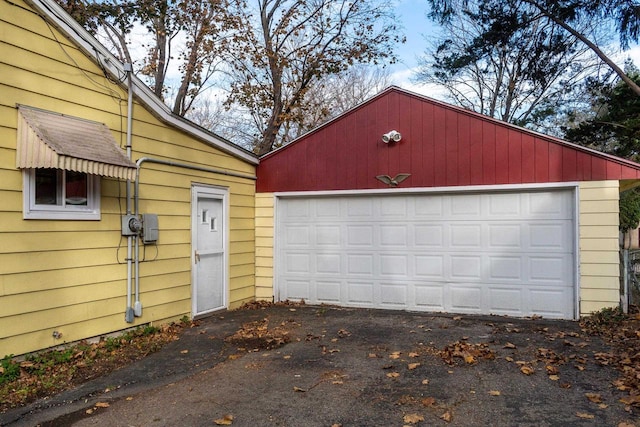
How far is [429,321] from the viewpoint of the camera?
7.04m

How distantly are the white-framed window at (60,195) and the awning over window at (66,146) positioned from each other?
0.98 ft

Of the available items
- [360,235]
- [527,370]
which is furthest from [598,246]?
[360,235]

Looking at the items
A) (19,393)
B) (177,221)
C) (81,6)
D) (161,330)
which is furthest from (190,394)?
(81,6)

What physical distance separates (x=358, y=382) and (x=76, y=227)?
3634mm

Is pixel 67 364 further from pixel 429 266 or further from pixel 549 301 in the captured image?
pixel 549 301

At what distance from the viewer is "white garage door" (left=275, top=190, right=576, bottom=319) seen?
7121mm

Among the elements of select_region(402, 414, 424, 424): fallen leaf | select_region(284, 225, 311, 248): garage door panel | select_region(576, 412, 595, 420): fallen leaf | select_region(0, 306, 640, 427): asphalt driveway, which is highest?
select_region(284, 225, 311, 248): garage door panel

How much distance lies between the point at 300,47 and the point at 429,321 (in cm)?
1214

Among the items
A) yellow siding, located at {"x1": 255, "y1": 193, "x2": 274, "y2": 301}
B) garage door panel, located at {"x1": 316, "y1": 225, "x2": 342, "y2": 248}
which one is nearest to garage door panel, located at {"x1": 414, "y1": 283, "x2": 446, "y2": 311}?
garage door panel, located at {"x1": 316, "y1": 225, "x2": 342, "y2": 248}

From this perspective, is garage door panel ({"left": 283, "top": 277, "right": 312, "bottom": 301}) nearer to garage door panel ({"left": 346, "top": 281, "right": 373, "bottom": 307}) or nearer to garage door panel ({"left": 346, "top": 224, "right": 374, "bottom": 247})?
garage door panel ({"left": 346, "top": 281, "right": 373, "bottom": 307})

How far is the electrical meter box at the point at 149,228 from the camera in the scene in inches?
237

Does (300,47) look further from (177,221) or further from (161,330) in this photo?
(161,330)

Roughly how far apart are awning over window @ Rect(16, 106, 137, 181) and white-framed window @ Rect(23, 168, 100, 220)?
30 centimetres

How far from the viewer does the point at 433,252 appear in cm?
774
